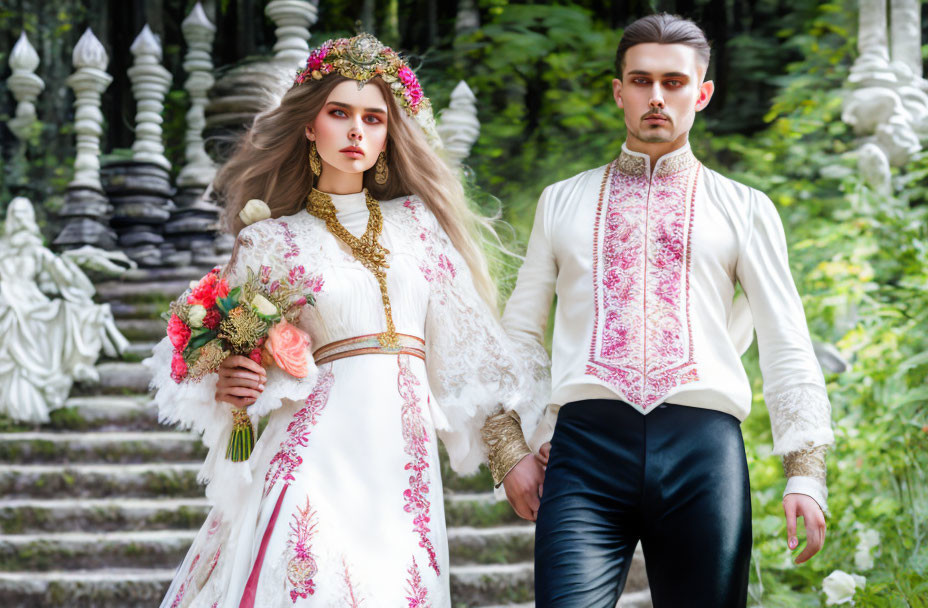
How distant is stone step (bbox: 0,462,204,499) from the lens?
16.7ft

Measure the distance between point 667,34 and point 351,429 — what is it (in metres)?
1.34

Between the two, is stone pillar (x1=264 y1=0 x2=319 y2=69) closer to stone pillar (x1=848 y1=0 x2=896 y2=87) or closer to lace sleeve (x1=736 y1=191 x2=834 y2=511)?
stone pillar (x1=848 y1=0 x2=896 y2=87)

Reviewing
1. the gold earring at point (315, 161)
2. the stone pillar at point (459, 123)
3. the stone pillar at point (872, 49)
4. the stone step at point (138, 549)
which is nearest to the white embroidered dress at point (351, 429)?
the gold earring at point (315, 161)

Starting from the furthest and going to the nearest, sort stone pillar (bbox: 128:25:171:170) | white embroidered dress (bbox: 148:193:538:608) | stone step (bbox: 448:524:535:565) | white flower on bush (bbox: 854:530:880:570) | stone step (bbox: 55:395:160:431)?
stone pillar (bbox: 128:25:171:170) → stone step (bbox: 55:395:160:431) → stone step (bbox: 448:524:535:565) → white flower on bush (bbox: 854:530:880:570) → white embroidered dress (bbox: 148:193:538:608)

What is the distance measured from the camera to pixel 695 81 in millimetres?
2660

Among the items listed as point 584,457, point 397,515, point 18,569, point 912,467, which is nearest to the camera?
point 584,457

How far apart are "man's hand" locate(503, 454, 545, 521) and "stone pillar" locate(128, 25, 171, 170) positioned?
14.7 feet

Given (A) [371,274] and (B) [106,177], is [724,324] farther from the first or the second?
(B) [106,177]

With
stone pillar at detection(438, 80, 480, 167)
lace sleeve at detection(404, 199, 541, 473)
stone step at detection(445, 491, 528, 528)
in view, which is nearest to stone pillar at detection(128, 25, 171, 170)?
stone pillar at detection(438, 80, 480, 167)

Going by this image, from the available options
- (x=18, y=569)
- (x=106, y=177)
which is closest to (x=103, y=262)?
(x=106, y=177)

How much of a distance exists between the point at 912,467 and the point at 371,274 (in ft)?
8.48

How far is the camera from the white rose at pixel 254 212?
3.00 metres

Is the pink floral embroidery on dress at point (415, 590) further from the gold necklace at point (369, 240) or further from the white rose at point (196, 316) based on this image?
the white rose at point (196, 316)

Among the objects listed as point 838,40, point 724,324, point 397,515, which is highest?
point 838,40
